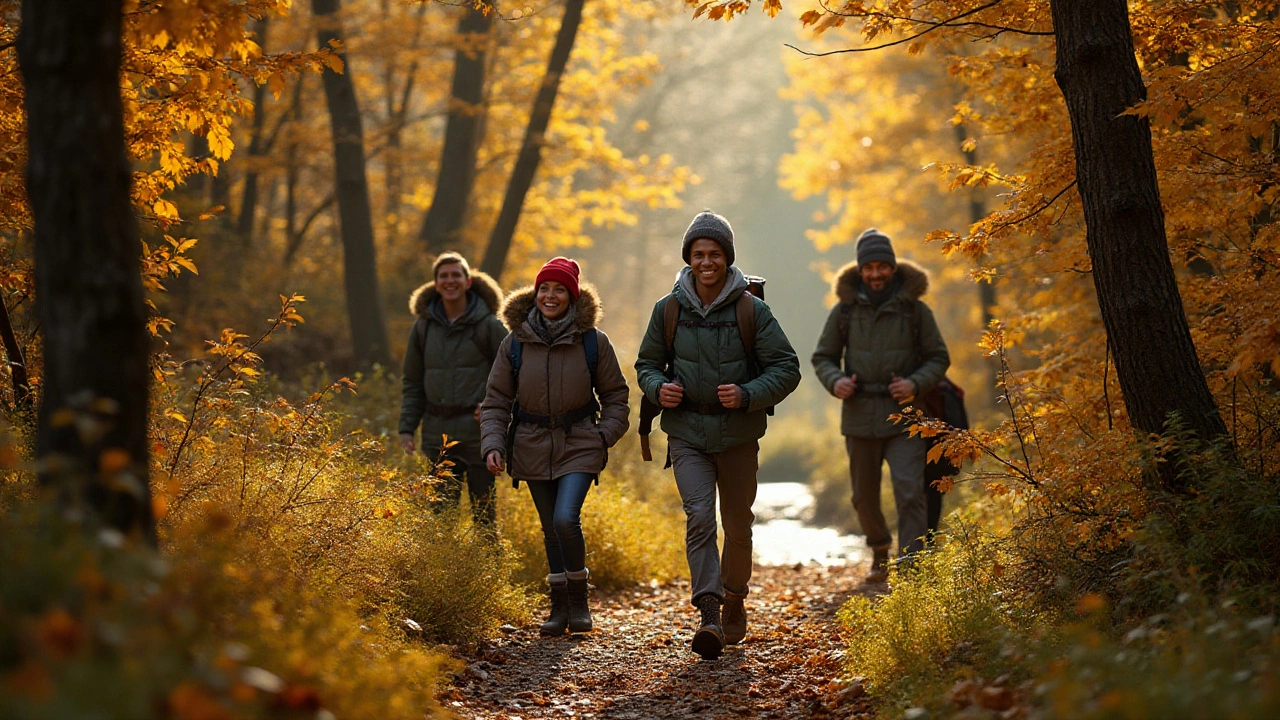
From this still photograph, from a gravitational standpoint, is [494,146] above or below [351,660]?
above

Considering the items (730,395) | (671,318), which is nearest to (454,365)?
(671,318)

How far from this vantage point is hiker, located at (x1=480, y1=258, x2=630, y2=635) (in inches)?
262

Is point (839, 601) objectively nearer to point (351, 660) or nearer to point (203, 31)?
point (351, 660)

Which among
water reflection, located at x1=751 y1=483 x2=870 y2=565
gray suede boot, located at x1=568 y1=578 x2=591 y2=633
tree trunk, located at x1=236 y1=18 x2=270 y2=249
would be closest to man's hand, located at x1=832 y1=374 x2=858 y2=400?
gray suede boot, located at x1=568 y1=578 x2=591 y2=633

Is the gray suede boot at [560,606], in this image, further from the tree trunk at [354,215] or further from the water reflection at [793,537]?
the tree trunk at [354,215]

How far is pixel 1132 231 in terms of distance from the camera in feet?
17.9

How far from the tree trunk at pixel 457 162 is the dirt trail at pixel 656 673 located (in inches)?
350

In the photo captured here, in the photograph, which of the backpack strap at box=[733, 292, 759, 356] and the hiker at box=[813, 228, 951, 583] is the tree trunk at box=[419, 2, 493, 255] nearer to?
the hiker at box=[813, 228, 951, 583]

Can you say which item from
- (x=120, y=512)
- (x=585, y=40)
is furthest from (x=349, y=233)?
(x=120, y=512)

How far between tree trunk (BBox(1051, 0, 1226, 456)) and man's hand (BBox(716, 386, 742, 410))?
1.95 meters

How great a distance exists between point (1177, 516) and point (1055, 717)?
7.91ft

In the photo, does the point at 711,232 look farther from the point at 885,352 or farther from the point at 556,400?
the point at 885,352

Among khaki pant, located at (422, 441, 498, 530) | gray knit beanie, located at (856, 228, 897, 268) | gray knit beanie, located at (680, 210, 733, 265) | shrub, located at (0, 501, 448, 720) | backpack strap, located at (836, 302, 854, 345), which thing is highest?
gray knit beanie, located at (856, 228, 897, 268)

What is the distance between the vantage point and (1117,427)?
6336 mm
